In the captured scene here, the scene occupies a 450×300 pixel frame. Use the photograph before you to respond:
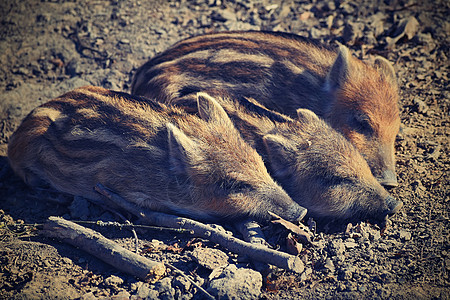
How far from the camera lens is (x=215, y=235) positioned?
11.4 ft

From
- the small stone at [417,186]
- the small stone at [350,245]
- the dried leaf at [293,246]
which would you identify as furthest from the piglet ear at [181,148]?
the small stone at [417,186]

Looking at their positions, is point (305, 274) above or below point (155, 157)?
below

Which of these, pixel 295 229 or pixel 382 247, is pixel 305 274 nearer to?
pixel 295 229

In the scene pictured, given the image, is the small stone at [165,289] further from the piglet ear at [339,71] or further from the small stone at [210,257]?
the piglet ear at [339,71]

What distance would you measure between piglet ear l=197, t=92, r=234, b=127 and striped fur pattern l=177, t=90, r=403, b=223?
30 centimetres

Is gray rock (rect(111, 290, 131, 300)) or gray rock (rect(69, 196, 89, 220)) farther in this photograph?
gray rock (rect(69, 196, 89, 220))

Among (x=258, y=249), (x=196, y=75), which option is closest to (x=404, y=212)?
(x=258, y=249)

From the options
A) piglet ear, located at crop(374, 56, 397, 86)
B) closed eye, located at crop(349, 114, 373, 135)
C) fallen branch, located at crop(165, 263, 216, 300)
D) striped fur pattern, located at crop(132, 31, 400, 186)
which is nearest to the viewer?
fallen branch, located at crop(165, 263, 216, 300)

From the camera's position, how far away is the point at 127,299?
299 centimetres

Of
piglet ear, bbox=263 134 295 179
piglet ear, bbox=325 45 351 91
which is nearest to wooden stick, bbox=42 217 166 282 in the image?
piglet ear, bbox=263 134 295 179

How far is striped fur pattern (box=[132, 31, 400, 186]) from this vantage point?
4.62 meters

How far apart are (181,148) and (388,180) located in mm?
1885

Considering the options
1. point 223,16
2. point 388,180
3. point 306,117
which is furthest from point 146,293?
point 223,16

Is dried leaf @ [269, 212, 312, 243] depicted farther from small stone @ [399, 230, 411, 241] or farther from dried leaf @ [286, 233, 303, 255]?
small stone @ [399, 230, 411, 241]
